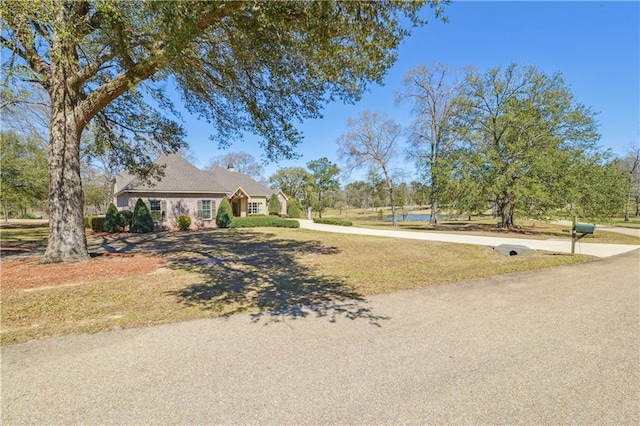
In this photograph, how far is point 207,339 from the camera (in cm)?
350

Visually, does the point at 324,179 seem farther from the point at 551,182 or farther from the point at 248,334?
the point at 248,334

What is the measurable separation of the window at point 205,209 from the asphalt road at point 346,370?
1976 cm

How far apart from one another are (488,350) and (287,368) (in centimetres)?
228

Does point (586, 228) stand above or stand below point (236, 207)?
below

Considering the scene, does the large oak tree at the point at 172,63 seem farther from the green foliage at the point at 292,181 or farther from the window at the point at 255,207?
the green foliage at the point at 292,181

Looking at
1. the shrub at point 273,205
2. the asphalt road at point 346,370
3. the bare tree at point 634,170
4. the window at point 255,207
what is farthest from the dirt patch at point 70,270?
the bare tree at point 634,170

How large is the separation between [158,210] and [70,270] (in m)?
14.3

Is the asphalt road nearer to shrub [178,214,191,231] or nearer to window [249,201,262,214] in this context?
shrub [178,214,191,231]

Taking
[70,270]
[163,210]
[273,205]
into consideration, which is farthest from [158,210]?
[273,205]

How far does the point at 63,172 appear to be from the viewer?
834cm

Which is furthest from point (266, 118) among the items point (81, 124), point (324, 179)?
point (324, 179)

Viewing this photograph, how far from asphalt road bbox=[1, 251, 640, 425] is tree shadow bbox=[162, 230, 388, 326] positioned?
12cm

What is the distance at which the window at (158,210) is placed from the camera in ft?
66.9

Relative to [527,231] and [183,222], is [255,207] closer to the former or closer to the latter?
[183,222]
